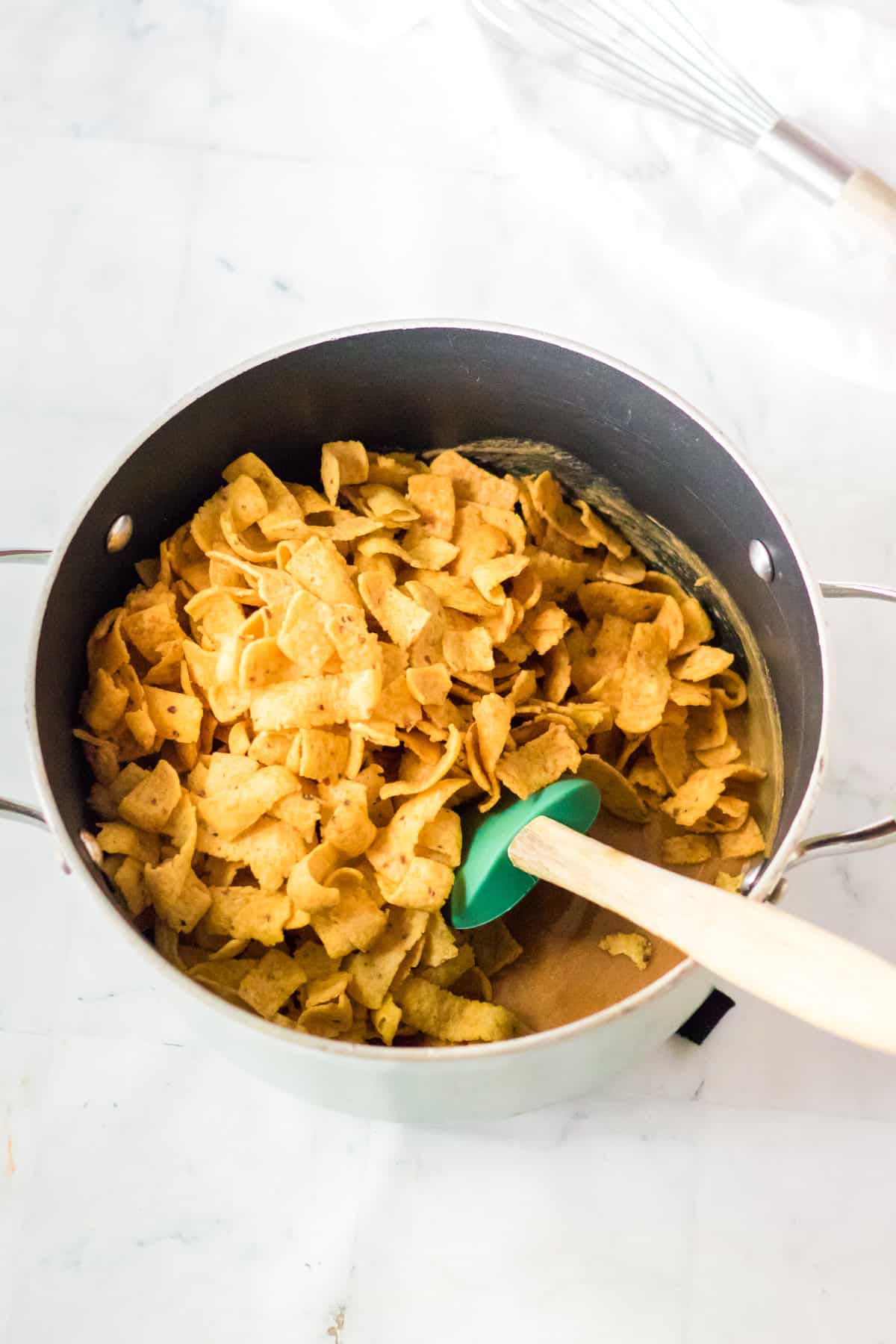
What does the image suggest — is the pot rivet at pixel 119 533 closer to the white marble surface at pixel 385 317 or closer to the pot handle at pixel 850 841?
the white marble surface at pixel 385 317

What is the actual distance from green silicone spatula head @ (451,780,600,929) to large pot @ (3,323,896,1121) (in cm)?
13

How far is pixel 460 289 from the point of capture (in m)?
1.28

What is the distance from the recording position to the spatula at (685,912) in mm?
664

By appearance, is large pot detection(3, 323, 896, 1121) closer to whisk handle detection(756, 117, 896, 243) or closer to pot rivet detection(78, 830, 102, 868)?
pot rivet detection(78, 830, 102, 868)

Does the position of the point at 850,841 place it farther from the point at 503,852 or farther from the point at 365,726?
the point at 365,726

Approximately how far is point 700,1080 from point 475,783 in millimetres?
340

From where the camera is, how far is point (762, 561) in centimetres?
94

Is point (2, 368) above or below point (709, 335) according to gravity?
below

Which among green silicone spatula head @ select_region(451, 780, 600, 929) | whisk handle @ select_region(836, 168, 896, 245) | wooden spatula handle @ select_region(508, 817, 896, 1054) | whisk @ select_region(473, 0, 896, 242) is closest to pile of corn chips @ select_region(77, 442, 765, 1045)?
green silicone spatula head @ select_region(451, 780, 600, 929)

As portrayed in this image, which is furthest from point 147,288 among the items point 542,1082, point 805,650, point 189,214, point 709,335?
point 542,1082

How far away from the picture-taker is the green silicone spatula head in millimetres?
879

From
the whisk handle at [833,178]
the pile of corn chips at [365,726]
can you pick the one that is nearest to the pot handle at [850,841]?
the pile of corn chips at [365,726]

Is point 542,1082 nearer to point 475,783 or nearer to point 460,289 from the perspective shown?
point 475,783

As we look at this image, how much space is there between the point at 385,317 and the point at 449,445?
251 mm
